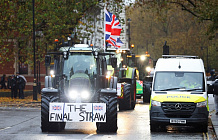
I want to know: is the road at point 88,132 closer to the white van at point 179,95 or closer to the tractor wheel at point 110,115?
the tractor wheel at point 110,115

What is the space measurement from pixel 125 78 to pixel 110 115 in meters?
11.3

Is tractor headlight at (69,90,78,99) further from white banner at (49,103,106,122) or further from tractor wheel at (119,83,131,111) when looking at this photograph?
tractor wheel at (119,83,131,111)

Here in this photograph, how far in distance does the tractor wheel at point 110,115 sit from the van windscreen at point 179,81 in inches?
75.7

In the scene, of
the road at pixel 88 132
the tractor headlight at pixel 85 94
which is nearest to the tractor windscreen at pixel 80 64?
the tractor headlight at pixel 85 94

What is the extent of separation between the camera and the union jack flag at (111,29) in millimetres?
33500

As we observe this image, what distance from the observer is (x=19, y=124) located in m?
20.5

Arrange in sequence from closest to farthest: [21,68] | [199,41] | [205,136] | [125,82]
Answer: [205,136]
[125,82]
[21,68]
[199,41]

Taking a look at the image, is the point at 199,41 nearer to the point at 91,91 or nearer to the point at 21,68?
the point at 21,68

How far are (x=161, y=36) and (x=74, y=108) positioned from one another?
88.0 metres

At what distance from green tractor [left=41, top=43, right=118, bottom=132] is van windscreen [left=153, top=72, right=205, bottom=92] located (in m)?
1.67

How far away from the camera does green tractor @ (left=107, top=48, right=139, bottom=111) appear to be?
27.4 meters

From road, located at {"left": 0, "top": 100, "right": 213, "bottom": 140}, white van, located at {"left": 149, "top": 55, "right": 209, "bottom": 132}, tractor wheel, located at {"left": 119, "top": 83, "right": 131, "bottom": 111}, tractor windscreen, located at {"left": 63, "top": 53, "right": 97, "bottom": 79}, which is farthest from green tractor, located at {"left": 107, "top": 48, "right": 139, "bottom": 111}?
tractor windscreen, located at {"left": 63, "top": 53, "right": 97, "bottom": 79}

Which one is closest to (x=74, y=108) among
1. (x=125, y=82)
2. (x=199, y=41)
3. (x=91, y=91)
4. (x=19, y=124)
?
(x=91, y=91)

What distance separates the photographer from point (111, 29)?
34.5 m
